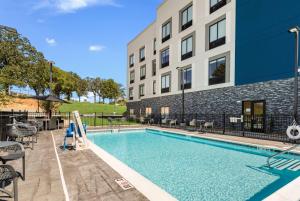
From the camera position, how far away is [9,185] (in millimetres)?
4066

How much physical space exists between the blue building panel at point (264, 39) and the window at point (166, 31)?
395 inches

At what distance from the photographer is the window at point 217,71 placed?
17.2 meters

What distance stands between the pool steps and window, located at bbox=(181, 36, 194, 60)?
14728 millimetres

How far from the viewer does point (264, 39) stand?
14250 millimetres

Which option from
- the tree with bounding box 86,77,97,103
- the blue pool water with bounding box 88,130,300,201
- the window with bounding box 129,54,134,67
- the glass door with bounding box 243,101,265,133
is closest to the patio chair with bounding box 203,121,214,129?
the glass door with bounding box 243,101,265,133

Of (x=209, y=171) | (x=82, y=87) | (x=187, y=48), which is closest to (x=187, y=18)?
(x=187, y=48)

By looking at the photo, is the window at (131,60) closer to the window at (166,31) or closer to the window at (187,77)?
the window at (166,31)

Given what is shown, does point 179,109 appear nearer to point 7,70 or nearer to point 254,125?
point 254,125

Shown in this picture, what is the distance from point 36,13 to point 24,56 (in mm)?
12009

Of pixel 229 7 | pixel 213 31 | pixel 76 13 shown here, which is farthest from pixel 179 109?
pixel 76 13

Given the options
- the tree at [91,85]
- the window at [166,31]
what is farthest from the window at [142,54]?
the tree at [91,85]

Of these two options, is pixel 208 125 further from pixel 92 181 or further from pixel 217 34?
pixel 92 181

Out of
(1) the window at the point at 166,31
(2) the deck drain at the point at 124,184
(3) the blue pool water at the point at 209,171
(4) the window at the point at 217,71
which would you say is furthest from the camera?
(1) the window at the point at 166,31

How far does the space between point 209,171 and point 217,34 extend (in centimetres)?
1408
